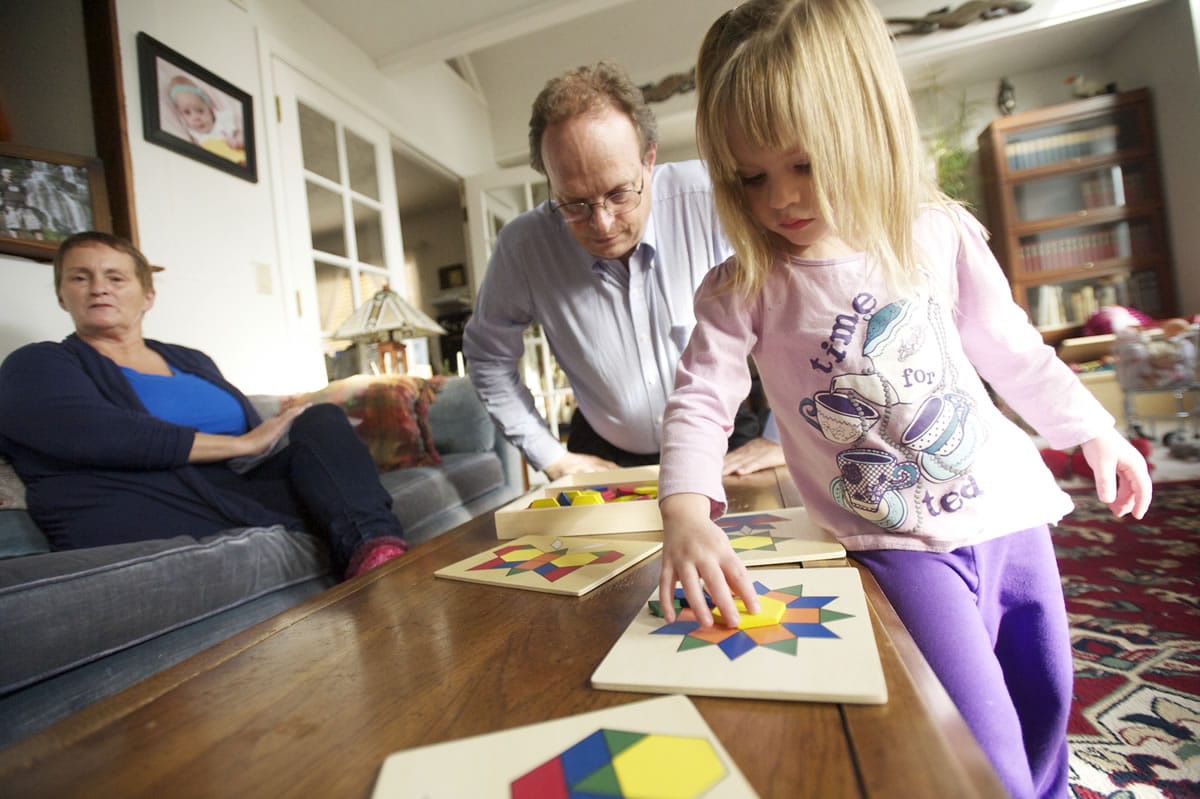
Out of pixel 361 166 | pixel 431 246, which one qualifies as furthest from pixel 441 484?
pixel 431 246

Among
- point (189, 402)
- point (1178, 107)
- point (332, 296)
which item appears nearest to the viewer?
point (189, 402)

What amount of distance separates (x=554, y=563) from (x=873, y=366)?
1.26 feet

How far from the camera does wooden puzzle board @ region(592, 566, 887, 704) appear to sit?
351 millimetres

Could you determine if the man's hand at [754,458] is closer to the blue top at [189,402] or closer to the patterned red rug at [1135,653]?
the patterned red rug at [1135,653]

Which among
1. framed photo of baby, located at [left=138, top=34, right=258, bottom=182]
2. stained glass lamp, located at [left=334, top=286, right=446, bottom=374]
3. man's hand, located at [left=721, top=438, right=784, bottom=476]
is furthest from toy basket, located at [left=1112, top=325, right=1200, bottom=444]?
framed photo of baby, located at [left=138, top=34, right=258, bottom=182]

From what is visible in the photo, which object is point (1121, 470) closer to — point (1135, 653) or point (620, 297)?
point (1135, 653)

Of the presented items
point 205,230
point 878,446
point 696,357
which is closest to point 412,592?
point 696,357

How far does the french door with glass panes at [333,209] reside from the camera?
2.71 meters

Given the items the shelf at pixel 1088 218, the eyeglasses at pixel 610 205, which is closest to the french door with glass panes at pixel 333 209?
the eyeglasses at pixel 610 205

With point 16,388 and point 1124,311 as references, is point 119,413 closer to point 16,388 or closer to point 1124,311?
point 16,388

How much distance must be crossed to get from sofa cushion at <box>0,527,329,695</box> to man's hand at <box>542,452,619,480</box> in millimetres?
553

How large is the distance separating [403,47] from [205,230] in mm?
1727

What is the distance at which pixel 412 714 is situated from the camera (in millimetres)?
383

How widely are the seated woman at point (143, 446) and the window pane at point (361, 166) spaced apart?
1783 millimetres
